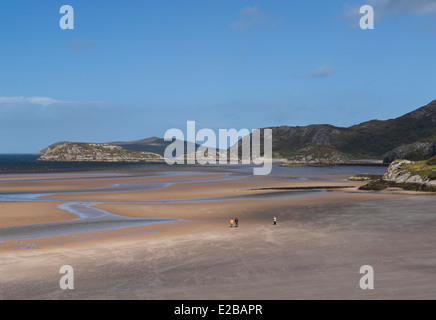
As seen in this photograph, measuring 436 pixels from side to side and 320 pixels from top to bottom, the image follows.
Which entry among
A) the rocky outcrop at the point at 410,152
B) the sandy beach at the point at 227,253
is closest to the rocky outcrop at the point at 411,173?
the sandy beach at the point at 227,253

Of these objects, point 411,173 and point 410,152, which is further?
point 410,152

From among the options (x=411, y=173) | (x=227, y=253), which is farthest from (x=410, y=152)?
(x=227, y=253)

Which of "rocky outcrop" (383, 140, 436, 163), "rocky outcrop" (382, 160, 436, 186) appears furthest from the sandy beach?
"rocky outcrop" (383, 140, 436, 163)

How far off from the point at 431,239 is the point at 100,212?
30193 millimetres

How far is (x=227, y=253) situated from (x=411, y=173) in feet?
163

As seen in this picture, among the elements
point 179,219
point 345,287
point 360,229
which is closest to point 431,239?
point 360,229

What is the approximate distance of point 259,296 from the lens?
15656 mm

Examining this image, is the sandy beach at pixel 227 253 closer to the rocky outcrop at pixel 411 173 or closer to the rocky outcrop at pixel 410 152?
the rocky outcrop at pixel 411 173

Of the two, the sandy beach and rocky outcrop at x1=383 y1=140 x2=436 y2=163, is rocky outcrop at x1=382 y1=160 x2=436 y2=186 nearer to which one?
the sandy beach

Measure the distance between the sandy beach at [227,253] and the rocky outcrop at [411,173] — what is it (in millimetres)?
18057

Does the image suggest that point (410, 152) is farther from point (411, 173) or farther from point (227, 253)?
point (227, 253)

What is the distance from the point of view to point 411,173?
6241 centimetres
